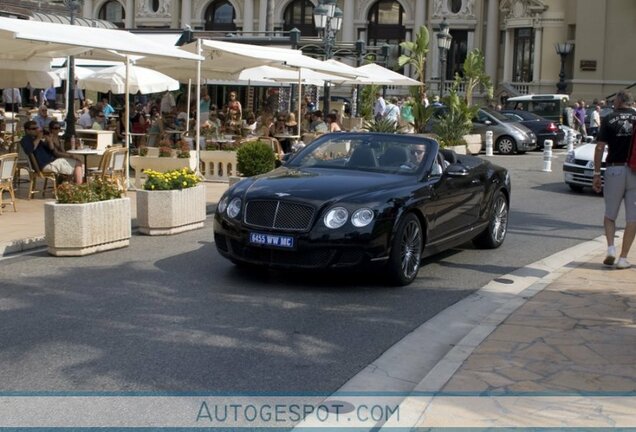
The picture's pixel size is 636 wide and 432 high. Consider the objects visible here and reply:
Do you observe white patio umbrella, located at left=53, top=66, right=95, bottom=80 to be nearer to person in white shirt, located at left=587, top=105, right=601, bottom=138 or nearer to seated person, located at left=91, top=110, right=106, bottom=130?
seated person, located at left=91, top=110, right=106, bottom=130

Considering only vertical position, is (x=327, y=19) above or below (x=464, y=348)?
above

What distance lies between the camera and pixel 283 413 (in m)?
5.55

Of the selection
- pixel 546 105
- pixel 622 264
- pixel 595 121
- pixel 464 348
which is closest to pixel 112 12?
pixel 546 105

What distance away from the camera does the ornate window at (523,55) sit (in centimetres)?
5694

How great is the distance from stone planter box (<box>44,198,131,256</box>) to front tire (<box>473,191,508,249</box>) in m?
4.50

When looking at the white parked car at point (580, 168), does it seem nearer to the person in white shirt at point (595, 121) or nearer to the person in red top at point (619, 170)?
the person in red top at point (619, 170)

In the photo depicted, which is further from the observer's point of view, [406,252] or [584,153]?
[584,153]

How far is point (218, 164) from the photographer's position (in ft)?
62.4

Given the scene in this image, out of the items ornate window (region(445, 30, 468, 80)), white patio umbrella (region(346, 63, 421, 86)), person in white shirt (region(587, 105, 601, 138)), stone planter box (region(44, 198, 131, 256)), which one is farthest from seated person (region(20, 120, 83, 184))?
ornate window (region(445, 30, 468, 80))

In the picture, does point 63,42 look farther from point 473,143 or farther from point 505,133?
point 505,133

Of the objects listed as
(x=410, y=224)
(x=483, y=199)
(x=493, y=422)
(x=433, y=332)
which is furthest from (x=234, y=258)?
(x=493, y=422)

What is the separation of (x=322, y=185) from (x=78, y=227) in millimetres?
2953

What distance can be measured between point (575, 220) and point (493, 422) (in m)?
10.6

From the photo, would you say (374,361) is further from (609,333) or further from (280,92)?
(280,92)
